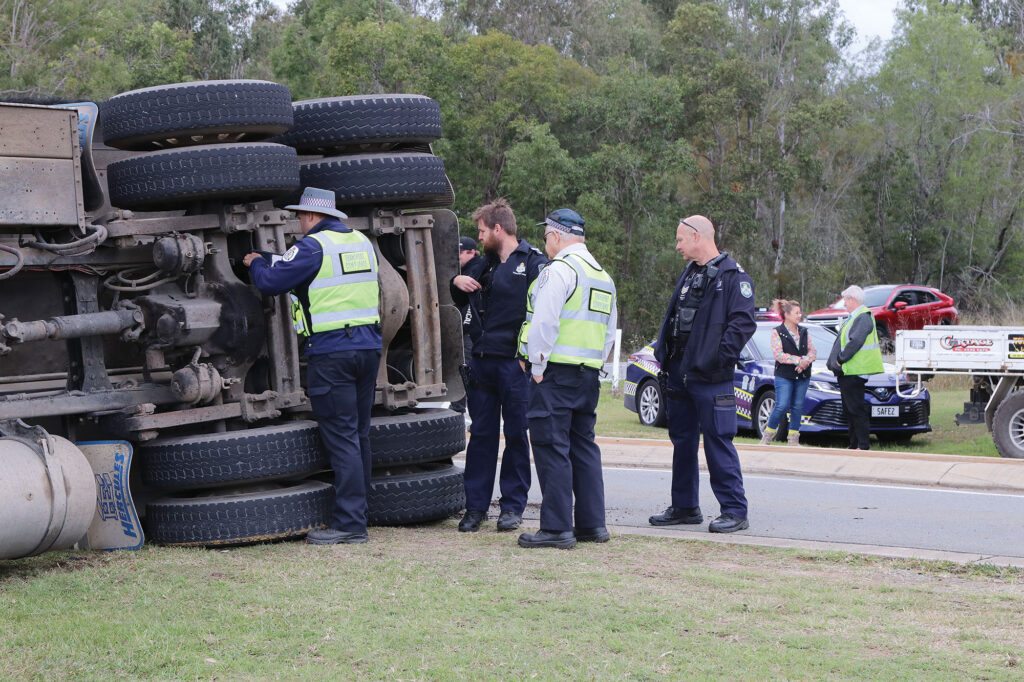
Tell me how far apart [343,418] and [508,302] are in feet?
4.55

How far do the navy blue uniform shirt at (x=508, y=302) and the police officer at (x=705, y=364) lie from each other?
1.03 meters

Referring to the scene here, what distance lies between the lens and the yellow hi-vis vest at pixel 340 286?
25.4ft

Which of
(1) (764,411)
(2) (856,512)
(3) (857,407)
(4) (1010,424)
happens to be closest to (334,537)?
(2) (856,512)

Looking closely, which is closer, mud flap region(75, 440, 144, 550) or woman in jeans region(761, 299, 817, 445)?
mud flap region(75, 440, 144, 550)

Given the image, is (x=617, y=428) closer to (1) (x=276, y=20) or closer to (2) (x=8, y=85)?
(2) (x=8, y=85)

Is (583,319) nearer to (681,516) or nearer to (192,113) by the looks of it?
(681,516)

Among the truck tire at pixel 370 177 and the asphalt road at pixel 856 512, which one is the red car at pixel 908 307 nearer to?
the asphalt road at pixel 856 512

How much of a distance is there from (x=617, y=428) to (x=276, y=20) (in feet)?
152

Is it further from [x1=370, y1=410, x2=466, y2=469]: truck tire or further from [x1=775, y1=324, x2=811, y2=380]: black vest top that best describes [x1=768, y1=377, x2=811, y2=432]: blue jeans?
[x1=370, y1=410, x2=466, y2=469]: truck tire

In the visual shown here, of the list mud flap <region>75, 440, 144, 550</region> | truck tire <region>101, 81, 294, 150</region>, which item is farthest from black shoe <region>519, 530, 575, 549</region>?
truck tire <region>101, 81, 294, 150</region>

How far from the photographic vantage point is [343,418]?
777 centimetres

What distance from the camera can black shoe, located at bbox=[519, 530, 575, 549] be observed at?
7.75 metres

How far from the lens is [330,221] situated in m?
7.91

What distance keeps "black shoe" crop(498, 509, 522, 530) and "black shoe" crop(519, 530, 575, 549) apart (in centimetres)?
69
